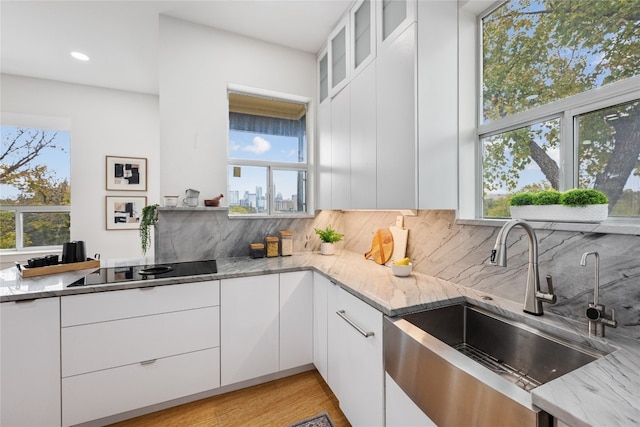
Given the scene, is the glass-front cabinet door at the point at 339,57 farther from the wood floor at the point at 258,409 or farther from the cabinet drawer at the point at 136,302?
the wood floor at the point at 258,409

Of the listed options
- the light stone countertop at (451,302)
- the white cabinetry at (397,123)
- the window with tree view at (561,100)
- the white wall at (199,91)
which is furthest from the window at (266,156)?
the window with tree view at (561,100)

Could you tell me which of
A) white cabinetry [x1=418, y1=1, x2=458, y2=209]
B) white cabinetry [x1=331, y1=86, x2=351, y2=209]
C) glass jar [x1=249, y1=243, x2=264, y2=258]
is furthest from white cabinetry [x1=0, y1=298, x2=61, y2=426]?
white cabinetry [x1=418, y1=1, x2=458, y2=209]

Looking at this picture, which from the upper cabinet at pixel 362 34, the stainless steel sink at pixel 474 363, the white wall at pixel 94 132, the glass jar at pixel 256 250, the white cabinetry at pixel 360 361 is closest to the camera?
the stainless steel sink at pixel 474 363

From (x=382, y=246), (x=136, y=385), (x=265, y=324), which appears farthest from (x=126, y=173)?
(x=382, y=246)

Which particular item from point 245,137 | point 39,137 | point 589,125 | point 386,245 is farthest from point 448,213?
point 39,137

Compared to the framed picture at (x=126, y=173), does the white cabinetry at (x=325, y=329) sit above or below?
below

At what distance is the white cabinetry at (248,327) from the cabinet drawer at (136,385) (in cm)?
11

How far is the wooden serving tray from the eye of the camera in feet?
5.72

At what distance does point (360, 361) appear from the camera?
1.43m

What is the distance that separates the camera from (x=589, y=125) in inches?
44.1

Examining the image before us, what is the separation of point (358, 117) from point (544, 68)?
107 cm

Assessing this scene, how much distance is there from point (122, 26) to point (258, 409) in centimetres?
326

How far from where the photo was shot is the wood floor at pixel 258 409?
1.68 metres

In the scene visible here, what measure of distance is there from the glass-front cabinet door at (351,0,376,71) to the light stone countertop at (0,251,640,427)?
1.50 m
